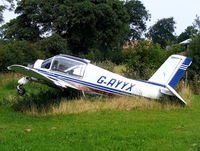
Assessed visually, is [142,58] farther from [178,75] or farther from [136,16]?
[136,16]

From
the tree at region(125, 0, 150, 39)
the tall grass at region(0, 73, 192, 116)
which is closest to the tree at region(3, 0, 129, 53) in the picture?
the tall grass at region(0, 73, 192, 116)

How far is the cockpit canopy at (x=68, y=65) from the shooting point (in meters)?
11.8

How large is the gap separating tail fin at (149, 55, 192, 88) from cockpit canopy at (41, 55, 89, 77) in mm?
2777

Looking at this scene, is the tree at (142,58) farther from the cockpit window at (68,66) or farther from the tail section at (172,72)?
the cockpit window at (68,66)

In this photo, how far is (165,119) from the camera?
29.1 feet

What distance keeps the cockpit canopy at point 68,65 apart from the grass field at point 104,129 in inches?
54.5

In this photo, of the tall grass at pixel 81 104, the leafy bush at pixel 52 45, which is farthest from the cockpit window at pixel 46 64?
the leafy bush at pixel 52 45

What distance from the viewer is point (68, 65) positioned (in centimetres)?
1193

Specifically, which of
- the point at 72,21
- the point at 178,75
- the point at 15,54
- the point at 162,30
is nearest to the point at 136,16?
the point at 162,30

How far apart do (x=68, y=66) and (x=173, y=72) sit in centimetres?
396

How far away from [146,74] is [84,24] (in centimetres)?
2030

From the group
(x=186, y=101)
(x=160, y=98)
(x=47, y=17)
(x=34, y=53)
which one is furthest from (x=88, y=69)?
(x=47, y=17)

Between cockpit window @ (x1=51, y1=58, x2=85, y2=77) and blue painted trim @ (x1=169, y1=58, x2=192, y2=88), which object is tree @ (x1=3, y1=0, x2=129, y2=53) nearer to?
cockpit window @ (x1=51, y1=58, x2=85, y2=77)

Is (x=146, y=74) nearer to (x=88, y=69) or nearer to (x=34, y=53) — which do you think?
(x=88, y=69)
